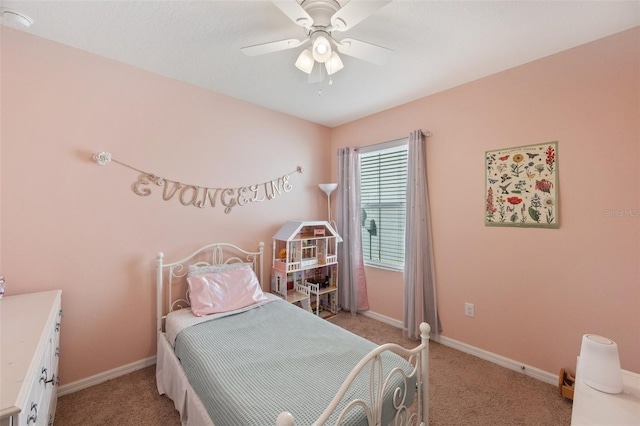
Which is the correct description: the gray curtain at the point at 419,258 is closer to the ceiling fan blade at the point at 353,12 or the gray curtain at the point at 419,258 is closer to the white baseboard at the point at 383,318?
the white baseboard at the point at 383,318

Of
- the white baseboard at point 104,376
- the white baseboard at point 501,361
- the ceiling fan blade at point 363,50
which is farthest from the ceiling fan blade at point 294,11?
the white baseboard at point 501,361

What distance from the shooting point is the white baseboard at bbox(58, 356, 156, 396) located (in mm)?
1918

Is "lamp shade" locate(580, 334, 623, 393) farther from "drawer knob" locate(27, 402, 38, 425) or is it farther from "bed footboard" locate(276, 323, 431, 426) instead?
"drawer knob" locate(27, 402, 38, 425)

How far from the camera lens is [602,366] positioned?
1139 mm

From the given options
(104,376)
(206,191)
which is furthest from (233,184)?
(104,376)

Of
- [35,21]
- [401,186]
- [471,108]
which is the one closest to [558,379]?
[401,186]

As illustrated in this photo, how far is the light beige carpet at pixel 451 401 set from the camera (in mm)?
1696

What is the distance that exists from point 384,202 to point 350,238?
62cm

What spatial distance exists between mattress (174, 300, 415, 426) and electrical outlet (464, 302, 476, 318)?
4.47ft

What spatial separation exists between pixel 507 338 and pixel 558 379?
380 millimetres

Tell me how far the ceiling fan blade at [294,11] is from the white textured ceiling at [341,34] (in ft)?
1.19

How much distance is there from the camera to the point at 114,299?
211cm

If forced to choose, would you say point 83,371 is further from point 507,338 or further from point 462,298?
point 507,338

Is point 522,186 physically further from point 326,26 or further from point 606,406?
point 326,26
